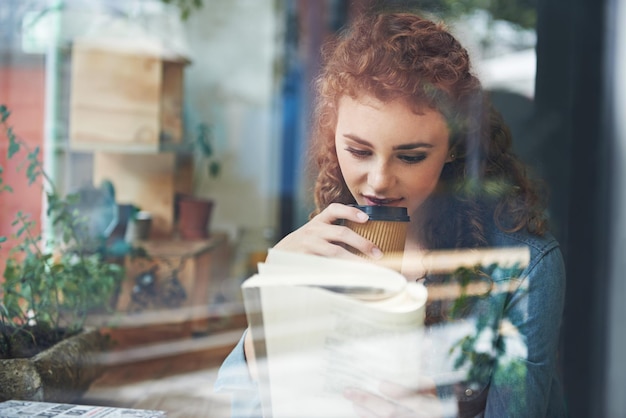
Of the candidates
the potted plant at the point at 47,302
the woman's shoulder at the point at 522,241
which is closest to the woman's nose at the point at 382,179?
the woman's shoulder at the point at 522,241

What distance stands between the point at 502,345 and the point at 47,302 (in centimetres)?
107

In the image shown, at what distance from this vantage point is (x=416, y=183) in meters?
1.11

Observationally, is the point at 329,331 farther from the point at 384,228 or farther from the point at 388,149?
the point at 388,149

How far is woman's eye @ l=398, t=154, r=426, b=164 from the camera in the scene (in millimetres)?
1084

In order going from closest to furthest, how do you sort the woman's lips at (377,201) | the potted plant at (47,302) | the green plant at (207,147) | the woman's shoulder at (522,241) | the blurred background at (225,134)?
1. the woman's lips at (377,201)
2. the woman's shoulder at (522,241)
3. the potted plant at (47,302)
4. the blurred background at (225,134)
5. the green plant at (207,147)

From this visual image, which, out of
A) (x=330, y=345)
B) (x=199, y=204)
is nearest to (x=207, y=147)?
(x=199, y=204)

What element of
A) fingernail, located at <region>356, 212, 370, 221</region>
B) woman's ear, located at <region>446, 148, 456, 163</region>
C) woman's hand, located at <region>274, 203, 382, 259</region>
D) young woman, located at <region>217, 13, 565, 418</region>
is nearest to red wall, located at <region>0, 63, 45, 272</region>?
young woman, located at <region>217, 13, 565, 418</region>

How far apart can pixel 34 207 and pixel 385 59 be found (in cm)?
104

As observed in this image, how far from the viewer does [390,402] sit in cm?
103

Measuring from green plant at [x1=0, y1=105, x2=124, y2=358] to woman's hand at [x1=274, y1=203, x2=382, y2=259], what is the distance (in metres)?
0.72

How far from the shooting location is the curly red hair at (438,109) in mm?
1112

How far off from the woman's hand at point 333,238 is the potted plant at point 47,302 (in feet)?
2.15

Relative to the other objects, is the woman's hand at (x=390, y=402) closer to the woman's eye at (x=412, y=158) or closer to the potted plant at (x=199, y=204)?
the woman's eye at (x=412, y=158)

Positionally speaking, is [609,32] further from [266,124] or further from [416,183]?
[266,124]
